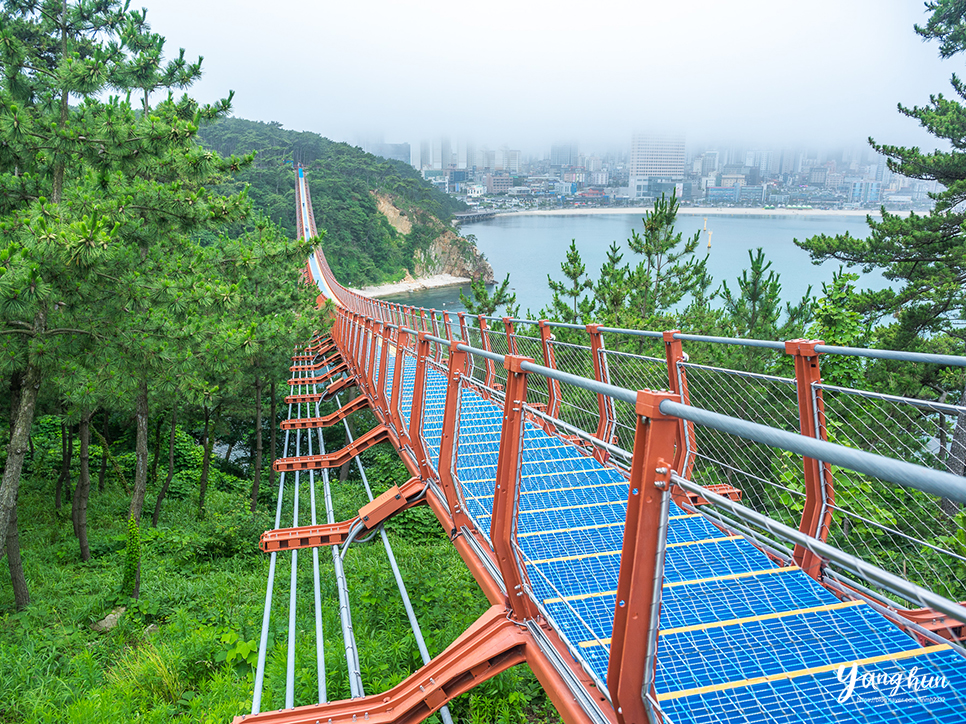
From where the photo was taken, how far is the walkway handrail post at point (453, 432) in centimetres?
328

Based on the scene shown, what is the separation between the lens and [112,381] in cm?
656

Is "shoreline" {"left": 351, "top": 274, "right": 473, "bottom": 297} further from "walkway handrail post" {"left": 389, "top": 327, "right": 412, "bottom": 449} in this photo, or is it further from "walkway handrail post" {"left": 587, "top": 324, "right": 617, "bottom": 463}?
"walkway handrail post" {"left": 587, "top": 324, "right": 617, "bottom": 463}

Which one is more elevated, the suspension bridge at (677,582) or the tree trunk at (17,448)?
the suspension bridge at (677,582)

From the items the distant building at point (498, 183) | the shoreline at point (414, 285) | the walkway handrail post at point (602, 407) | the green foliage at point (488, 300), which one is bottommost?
the shoreline at point (414, 285)

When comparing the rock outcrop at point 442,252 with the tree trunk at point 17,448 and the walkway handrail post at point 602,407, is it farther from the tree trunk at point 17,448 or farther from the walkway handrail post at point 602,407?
the walkway handrail post at point 602,407

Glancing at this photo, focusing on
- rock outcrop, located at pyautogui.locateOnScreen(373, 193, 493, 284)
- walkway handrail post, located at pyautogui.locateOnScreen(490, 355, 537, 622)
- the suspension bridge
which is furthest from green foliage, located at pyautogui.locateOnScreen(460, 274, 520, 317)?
rock outcrop, located at pyautogui.locateOnScreen(373, 193, 493, 284)

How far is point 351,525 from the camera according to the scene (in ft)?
15.5

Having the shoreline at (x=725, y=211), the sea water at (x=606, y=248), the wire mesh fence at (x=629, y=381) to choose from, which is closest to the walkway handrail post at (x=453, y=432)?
the wire mesh fence at (x=629, y=381)

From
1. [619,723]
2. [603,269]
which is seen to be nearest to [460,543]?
[619,723]

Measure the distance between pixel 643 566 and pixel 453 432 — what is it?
1.97m

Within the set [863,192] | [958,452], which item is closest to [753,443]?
[958,452]

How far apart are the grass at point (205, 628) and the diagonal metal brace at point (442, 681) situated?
4.76 ft

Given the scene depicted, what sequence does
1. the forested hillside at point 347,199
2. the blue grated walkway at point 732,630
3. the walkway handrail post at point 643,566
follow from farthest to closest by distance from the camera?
the forested hillside at point 347,199
the blue grated walkway at point 732,630
the walkway handrail post at point 643,566

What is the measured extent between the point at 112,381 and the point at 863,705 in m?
7.09
